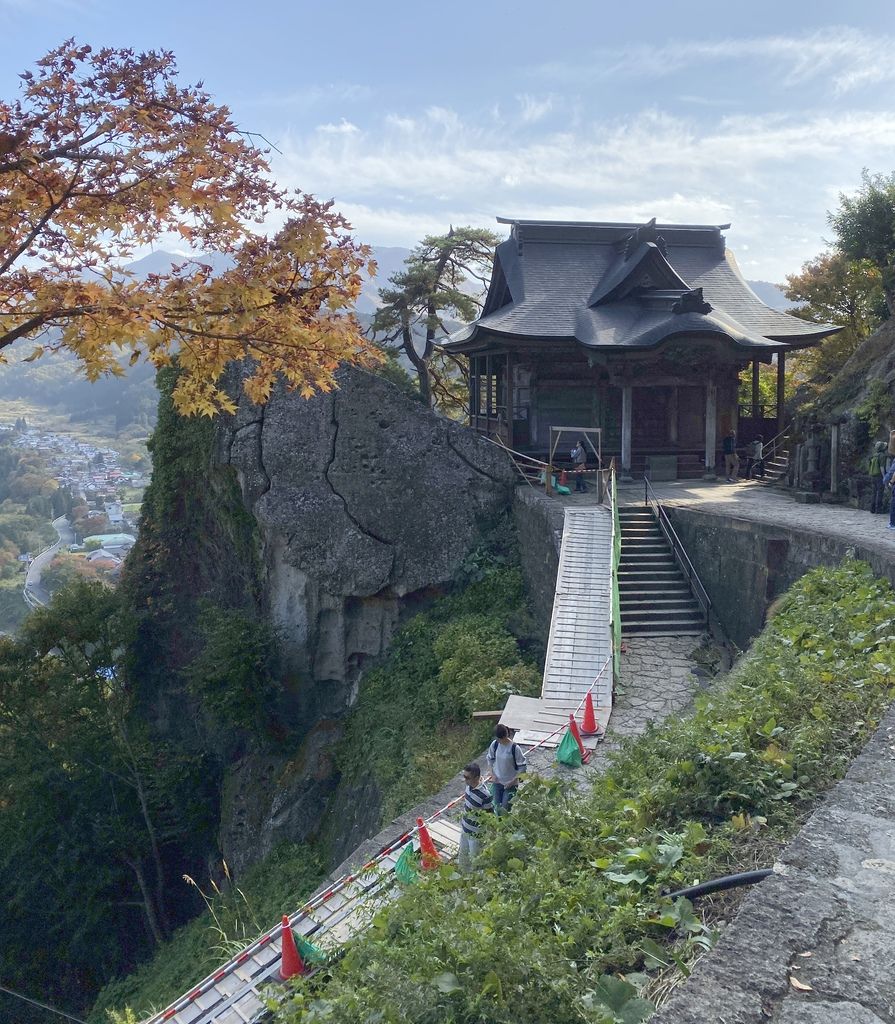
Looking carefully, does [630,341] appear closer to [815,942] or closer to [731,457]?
[731,457]

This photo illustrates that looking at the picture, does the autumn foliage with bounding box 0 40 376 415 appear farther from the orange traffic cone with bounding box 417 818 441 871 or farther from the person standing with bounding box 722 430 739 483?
the person standing with bounding box 722 430 739 483

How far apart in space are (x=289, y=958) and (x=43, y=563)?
9672cm

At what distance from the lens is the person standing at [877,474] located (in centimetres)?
1407

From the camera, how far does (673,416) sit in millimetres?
21578

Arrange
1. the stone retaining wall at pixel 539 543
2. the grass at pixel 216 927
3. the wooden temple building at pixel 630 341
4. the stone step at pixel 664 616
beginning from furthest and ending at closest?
the wooden temple building at pixel 630 341
the stone retaining wall at pixel 539 543
the stone step at pixel 664 616
the grass at pixel 216 927

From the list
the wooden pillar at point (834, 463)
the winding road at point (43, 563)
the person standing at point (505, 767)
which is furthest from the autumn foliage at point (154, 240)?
the winding road at point (43, 563)

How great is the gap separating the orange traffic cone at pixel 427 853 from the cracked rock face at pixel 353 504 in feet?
32.7

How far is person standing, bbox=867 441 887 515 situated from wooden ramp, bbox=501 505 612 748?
470cm

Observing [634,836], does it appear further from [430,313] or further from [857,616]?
[430,313]

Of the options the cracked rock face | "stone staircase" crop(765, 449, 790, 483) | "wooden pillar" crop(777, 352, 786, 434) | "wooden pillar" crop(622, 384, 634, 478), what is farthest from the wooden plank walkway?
"wooden pillar" crop(777, 352, 786, 434)

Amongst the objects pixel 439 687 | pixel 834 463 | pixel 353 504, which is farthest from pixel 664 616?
pixel 353 504

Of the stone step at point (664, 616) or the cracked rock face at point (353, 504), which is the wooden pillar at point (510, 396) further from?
the stone step at point (664, 616)

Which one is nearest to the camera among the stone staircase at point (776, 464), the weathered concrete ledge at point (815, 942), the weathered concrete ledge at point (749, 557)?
the weathered concrete ledge at point (815, 942)

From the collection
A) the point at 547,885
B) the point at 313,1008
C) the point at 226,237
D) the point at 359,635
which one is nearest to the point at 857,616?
the point at 547,885
